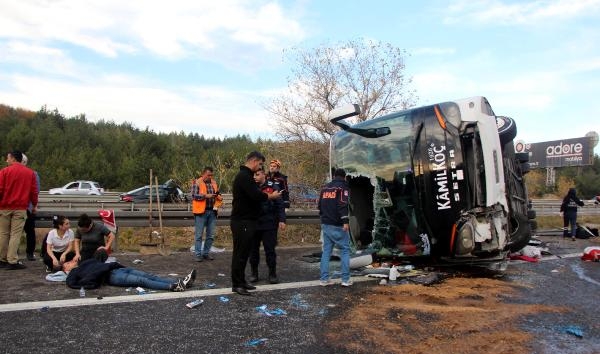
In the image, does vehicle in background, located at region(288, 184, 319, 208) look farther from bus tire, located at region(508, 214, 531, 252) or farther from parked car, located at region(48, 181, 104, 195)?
parked car, located at region(48, 181, 104, 195)

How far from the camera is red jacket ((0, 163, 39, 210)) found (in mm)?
7074

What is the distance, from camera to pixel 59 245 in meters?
6.79

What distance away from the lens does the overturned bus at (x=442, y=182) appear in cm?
625

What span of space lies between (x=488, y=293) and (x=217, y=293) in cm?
328

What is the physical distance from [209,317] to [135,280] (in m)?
1.61

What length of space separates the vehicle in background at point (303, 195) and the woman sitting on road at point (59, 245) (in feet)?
27.7

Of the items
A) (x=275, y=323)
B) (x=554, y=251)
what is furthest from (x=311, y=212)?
(x=275, y=323)

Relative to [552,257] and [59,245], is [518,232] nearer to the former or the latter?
[552,257]

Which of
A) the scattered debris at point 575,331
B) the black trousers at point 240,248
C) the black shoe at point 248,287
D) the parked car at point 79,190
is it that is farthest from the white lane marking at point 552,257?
the parked car at point 79,190

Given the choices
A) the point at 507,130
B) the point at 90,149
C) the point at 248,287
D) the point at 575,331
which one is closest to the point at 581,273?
the point at 507,130

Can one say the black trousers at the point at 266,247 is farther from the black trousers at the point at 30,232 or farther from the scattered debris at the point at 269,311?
the black trousers at the point at 30,232

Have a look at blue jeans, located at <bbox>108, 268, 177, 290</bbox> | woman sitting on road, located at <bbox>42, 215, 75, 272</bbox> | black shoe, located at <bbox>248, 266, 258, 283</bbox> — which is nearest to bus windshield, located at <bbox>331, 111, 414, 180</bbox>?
black shoe, located at <bbox>248, 266, 258, 283</bbox>

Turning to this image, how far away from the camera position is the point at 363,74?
1593 centimetres

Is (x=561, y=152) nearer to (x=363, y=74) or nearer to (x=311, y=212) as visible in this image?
(x=363, y=74)
